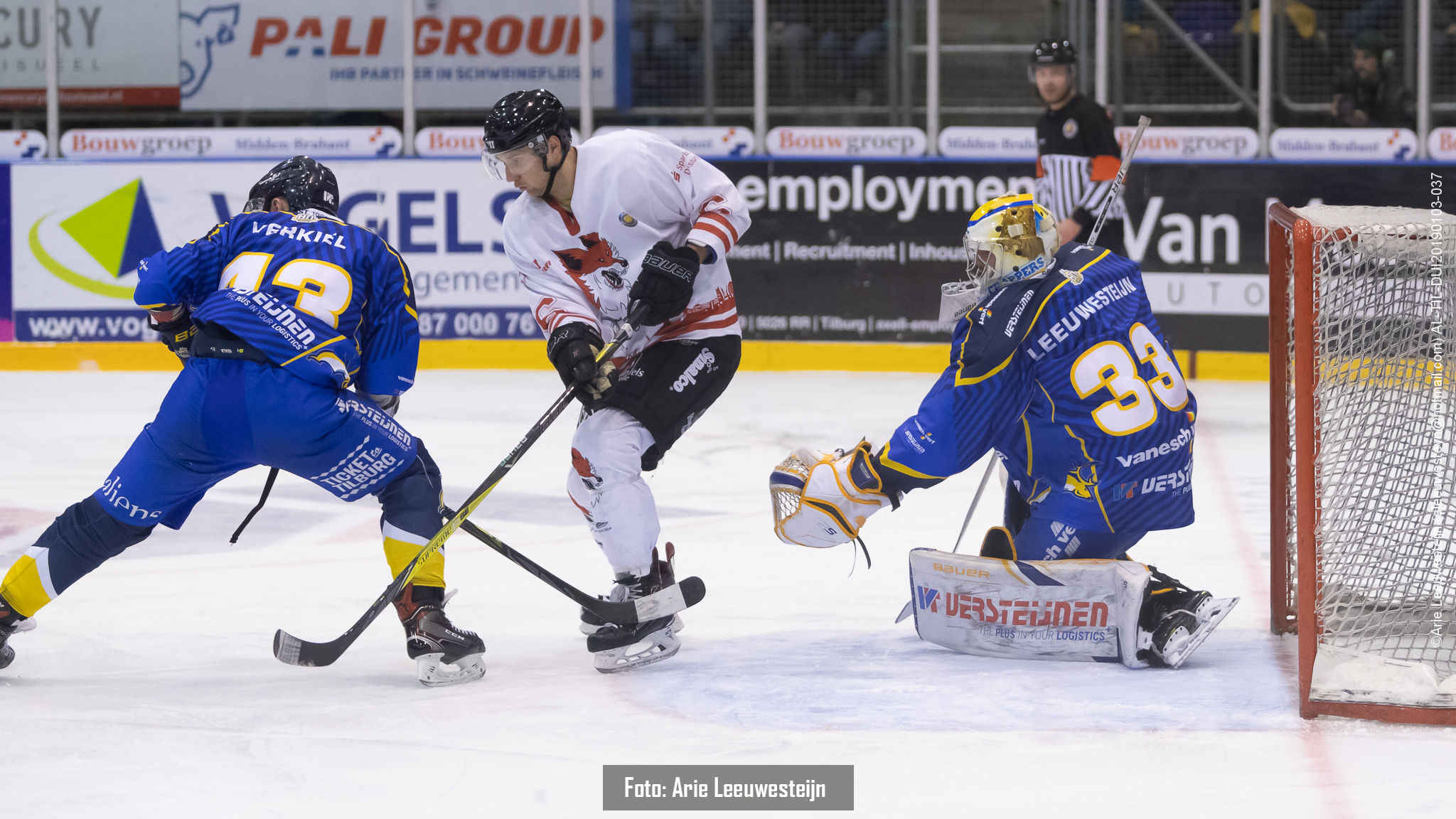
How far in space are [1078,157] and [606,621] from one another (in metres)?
3.69

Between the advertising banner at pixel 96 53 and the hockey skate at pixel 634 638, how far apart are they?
610cm

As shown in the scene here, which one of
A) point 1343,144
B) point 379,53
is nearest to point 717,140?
Result: point 379,53

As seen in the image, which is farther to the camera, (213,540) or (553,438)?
(553,438)

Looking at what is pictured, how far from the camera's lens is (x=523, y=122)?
3154 mm

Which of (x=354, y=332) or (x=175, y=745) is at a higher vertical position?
(x=354, y=332)

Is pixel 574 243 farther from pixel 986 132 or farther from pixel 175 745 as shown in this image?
pixel 986 132

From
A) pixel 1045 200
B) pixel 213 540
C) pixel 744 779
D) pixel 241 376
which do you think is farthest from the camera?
pixel 1045 200

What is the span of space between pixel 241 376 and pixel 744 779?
1.14 m

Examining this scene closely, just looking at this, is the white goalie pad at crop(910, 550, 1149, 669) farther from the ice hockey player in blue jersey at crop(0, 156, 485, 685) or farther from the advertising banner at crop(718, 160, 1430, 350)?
the advertising banner at crop(718, 160, 1430, 350)

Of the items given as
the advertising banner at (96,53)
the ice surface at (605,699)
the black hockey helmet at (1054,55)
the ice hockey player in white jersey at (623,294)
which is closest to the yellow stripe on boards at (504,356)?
the advertising banner at (96,53)

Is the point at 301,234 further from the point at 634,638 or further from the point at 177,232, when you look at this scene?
the point at 177,232

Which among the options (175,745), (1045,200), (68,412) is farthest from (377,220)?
(175,745)

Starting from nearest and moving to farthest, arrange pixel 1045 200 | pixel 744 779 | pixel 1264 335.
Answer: pixel 744 779 → pixel 1045 200 → pixel 1264 335

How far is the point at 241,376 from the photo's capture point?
2.96 m
